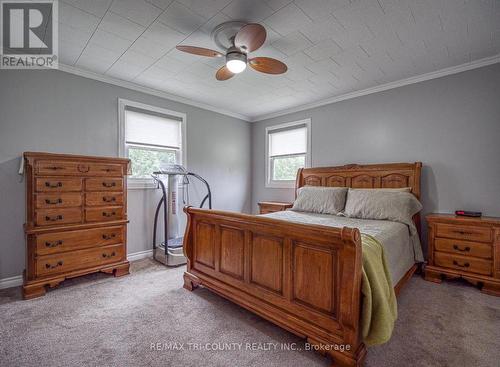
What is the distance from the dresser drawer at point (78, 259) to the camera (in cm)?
241

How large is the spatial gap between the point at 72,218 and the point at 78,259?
1.55ft

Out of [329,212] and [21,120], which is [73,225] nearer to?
[21,120]

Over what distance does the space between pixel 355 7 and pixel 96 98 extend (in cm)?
326

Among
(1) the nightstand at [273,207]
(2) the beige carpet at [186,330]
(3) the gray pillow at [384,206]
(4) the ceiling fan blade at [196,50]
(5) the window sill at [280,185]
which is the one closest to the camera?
(2) the beige carpet at [186,330]

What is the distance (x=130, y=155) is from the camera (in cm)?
356

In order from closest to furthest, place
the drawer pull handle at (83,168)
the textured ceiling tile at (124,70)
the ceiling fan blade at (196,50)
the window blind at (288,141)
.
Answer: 1. the ceiling fan blade at (196,50)
2. the drawer pull handle at (83,168)
3. the textured ceiling tile at (124,70)
4. the window blind at (288,141)

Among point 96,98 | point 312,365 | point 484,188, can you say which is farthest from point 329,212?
point 96,98

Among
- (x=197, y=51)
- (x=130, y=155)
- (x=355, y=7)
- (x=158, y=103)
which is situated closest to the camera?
(x=355, y=7)

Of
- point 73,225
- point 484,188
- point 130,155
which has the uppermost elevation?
point 130,155

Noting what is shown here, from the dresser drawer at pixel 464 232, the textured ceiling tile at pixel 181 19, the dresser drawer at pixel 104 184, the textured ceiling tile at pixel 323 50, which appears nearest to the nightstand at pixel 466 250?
the dresser drawer at pixel 464 232

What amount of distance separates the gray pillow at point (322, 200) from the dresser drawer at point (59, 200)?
9.44ft

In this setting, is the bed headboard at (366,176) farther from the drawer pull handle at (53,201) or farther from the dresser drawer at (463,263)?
the drawer pull handle at (53,201)

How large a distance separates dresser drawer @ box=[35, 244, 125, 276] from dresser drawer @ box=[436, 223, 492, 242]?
388cm

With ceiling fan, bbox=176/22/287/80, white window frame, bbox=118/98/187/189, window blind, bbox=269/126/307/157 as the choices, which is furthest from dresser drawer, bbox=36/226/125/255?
window blind, bbox=269/126/307/157
